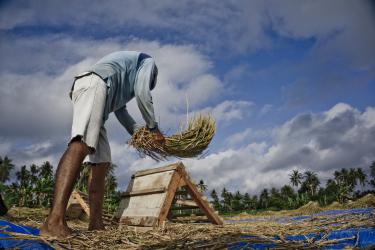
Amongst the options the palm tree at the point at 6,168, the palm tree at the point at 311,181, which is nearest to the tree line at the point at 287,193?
the palm tree at the point at 311,181

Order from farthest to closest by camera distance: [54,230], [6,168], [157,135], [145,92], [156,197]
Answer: [6,168], [156,197], [157,135], [145,92], [54,230]

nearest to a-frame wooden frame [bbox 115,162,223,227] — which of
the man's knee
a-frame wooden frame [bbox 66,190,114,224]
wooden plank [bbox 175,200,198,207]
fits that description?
wooden plank [bbox 175,200,198,207]

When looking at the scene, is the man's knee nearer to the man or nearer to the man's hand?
the man

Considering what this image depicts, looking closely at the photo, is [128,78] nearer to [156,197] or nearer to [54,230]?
[156,197]

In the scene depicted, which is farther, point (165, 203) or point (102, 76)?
point (165, 203)

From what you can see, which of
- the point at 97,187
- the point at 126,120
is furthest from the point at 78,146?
the point at 126,120

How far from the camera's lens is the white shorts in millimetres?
2865

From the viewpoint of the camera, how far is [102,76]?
123 inches

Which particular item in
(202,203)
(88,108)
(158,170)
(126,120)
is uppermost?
(126,120)

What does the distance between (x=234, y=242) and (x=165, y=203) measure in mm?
1551

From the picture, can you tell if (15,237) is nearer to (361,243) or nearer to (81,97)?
(81,97)

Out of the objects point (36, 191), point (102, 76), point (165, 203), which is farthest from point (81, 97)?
point (36, 191)

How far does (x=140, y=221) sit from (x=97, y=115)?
1412 millimetres

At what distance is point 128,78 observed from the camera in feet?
11.5
